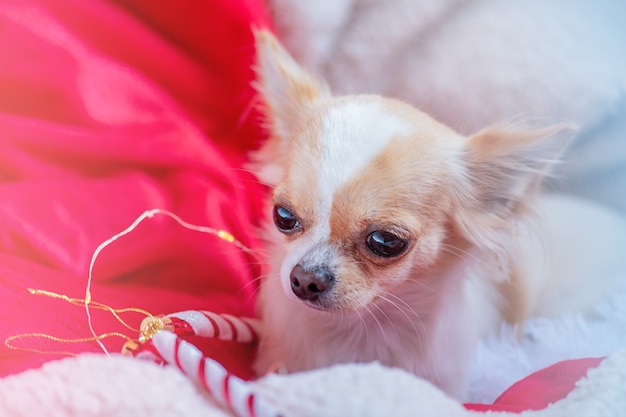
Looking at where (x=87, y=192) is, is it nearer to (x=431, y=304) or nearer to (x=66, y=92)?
(x=66, y=92)

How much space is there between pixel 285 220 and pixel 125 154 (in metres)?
0.41

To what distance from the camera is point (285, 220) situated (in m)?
0.87

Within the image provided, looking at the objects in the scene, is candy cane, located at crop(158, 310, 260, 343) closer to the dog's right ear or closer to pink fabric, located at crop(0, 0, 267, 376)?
pink fabric, located at crop(0, 0, 267, 376)

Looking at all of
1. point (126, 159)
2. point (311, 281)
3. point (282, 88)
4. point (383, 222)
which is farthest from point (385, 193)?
point (126, 159)

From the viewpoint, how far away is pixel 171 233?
3.55 ft

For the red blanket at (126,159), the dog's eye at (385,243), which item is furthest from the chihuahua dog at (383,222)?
the red blanket at (126,159)

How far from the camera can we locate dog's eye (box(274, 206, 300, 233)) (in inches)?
33.9

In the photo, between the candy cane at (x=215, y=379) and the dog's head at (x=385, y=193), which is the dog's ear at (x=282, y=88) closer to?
the dog's head at (x=385, y=193)

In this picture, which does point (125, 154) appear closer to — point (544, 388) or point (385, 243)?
point (385, 243)

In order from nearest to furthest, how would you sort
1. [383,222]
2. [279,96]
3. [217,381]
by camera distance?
[217,381]
[383,222]
[279,96]

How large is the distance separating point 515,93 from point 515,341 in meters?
0.50

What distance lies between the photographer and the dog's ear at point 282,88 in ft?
3.30

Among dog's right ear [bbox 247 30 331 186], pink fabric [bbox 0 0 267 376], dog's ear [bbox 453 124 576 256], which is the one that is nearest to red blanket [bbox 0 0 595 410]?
pink fabric [bbox 0 0 267 376]

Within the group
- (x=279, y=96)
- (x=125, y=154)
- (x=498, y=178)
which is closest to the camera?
(x=498, y=178)
